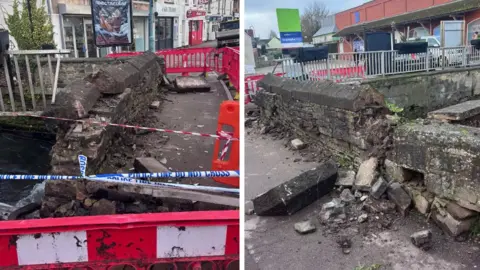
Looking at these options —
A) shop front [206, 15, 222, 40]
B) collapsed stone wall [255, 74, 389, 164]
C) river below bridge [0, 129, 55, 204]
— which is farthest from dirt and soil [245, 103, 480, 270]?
shop front [206, 15, 222, 40]

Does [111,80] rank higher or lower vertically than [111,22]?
lower

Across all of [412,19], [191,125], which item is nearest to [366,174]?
[191,125]

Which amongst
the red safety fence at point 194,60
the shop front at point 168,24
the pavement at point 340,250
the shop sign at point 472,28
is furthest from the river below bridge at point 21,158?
the shop front at point 168,24

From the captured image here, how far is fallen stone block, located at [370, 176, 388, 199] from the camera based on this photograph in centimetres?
447

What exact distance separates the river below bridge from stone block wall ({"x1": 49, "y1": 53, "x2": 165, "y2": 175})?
132cm

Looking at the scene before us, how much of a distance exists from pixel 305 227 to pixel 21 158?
17.3 feet

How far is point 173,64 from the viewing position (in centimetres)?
1582

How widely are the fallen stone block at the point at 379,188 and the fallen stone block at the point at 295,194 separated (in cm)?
58

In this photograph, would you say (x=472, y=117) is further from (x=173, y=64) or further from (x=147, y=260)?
(x=173, y=64)

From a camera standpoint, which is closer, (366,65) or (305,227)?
(305,227)

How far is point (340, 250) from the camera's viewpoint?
3.89m

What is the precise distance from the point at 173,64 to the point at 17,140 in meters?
8.42

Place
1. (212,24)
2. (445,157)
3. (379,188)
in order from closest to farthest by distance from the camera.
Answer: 1. (445,157)
2. (379,188)
3. (212,24)

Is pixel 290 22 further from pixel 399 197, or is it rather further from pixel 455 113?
pixel 399 197
